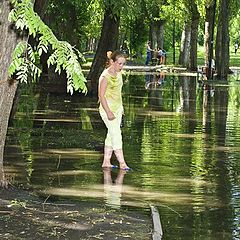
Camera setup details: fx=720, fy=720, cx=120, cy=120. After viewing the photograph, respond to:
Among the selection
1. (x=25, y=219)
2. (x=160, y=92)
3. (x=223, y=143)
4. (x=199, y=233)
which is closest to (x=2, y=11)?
(x=25, y=219)

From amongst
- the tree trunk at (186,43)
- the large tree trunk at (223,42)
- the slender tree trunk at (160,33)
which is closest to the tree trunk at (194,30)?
the large tree trunk at (223,42)

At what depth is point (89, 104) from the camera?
2342 cm

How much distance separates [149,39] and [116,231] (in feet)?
195

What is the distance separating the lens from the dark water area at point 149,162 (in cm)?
866

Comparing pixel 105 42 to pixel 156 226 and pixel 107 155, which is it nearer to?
pixel 107 155

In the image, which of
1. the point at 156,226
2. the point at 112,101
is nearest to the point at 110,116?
the point at 112,101

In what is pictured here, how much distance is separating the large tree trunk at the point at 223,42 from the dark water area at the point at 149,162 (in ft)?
52.5

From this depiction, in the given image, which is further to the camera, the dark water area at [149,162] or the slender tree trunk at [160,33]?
the slender tree trunk at [160,33]

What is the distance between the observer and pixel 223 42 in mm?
38875

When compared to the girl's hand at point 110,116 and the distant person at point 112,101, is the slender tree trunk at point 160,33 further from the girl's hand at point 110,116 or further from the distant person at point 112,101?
the girl's hand at point 110,116

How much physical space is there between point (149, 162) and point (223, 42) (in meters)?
27.9

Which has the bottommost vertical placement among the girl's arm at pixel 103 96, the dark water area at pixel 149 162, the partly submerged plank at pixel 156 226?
the partly submerged plank at pixel 156 226

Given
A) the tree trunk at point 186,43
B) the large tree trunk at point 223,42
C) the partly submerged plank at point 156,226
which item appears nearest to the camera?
the partly submerged plank at point 156,226

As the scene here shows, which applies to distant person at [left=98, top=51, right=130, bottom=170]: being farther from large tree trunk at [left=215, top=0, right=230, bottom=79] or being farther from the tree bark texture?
the tree bark texture
